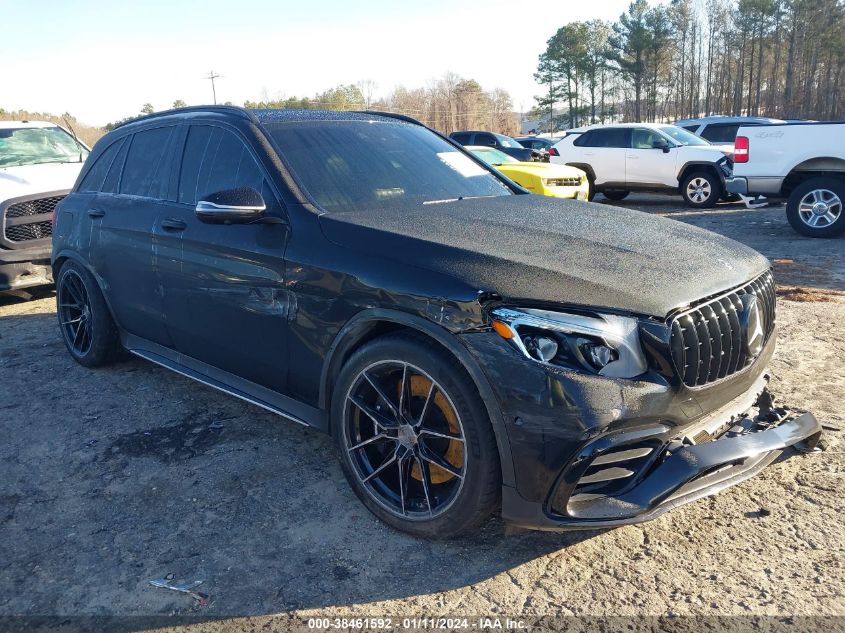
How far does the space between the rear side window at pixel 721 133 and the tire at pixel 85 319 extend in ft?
55.6

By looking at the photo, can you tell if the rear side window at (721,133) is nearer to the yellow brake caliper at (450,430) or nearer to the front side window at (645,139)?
the front side window at (645,139)

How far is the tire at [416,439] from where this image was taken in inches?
101

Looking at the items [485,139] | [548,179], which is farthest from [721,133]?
[548,179]

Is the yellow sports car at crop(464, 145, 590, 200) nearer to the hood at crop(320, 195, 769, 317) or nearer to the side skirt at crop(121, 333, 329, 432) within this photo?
the side skirt at crop(121, 333, 329, 432)

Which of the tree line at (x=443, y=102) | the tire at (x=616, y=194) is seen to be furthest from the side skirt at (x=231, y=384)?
the tree line at (x=443, y=102)

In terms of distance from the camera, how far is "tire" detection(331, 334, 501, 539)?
2.56 m

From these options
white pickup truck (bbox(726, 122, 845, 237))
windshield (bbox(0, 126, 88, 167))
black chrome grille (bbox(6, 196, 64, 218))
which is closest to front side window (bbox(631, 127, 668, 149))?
white pickup truck (bbox(726, 122, 845, 237))

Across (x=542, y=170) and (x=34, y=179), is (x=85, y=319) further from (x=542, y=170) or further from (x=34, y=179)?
(x=542, y=170)

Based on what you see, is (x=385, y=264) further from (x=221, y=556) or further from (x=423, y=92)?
(x=423, y=92)

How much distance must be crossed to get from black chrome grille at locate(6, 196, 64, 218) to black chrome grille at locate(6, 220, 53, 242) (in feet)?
0.40

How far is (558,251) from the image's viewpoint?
9.30ft

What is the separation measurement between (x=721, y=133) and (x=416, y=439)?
58.9ft

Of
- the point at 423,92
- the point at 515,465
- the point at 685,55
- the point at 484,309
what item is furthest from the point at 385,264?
the point at 685,55

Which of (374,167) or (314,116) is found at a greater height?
(314,116)
